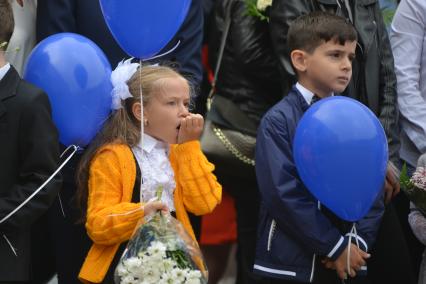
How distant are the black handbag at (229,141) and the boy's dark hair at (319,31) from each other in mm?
744

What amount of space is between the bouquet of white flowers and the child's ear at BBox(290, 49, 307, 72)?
0.75 m

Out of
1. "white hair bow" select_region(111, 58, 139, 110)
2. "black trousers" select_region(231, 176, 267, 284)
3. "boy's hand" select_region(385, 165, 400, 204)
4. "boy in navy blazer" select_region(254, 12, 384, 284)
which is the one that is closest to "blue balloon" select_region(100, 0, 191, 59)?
"white hair bow" select_region(111, 58, 139, 110)

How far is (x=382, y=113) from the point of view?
513 cm

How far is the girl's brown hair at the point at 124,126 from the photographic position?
4.31m

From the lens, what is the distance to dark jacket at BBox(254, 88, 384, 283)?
4449mm

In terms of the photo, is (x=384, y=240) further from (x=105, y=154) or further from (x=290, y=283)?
(x=105, y=154)

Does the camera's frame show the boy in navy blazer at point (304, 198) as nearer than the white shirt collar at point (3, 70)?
No

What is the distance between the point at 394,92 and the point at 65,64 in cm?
184

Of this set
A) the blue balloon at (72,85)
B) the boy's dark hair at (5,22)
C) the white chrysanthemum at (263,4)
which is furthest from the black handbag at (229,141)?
the boy's dark hair at (5,22)

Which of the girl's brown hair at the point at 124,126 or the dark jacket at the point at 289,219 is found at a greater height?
the girl's brown hair at the point at 124,126

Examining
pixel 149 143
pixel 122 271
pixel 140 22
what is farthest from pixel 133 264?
pixel 140 22

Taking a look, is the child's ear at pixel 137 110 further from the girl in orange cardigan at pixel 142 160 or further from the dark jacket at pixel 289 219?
the dark jacket at pixel 289 219

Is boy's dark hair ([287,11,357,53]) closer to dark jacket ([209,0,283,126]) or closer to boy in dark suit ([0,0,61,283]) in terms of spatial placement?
dark jacket ([209,0,283,126])

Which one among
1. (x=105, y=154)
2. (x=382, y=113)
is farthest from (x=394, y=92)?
(x=105, y=154)
